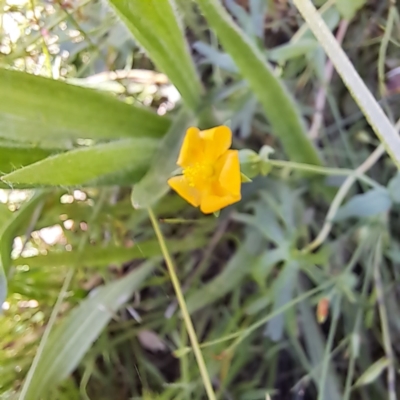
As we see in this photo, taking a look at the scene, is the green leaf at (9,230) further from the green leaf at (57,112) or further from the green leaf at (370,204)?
the green leaf at (370,204)

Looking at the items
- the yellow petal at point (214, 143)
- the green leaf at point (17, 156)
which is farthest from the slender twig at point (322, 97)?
the green leaf at point (17, 156)

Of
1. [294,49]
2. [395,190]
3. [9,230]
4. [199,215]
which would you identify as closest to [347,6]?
[294,49]

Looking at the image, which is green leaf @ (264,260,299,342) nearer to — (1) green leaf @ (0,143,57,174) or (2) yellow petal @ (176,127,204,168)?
(2) yellow petal @ (176,127,204,168)

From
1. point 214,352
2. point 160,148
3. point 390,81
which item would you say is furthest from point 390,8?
point 214,352

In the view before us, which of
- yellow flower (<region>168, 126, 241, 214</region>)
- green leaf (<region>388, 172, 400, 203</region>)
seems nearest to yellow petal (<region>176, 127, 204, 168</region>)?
yellow flower (<region>168, 126, 241, 214</region>)

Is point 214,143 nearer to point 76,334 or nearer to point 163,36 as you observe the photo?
point 163,36

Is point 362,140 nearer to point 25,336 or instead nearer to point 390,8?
point 390,8
